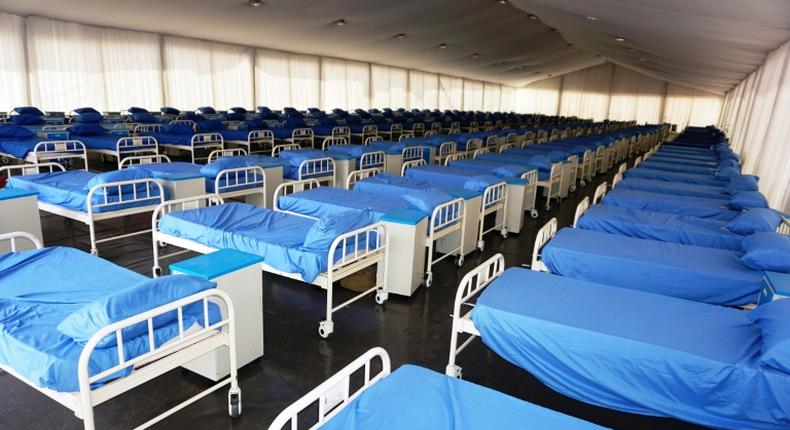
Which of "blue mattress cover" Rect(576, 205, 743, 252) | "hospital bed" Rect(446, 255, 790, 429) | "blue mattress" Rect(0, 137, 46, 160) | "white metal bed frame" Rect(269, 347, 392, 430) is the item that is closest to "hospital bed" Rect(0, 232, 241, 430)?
"white metal bed frame" Rect(269, 347, 392, 430)

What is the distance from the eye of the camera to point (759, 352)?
2391 mm

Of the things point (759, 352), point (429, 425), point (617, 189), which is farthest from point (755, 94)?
point (429, 425)

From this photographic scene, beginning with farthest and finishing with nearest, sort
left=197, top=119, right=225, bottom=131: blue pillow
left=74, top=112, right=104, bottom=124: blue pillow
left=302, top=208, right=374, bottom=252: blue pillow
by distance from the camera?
left=197, top=119, right=225, bottom=131: blue pillow
left=74, top=112, right=104, bottom=124: blue pillow
left=302, top=208, right=374, bottom=252: blue pillow

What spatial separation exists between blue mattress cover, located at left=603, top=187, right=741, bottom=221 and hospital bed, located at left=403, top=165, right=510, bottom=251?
1.32 meters

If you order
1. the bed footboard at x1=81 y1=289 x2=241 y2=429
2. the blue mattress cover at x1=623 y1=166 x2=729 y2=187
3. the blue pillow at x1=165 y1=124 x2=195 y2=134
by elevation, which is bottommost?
the bed footboard at x1=81 y1=289 x2=241 y2=429

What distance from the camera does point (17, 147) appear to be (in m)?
7.66

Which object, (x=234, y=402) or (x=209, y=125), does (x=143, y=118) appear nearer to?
(x=209, y=125)

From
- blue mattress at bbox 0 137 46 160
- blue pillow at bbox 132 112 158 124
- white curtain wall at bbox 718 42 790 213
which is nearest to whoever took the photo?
white curtain wall at bbox 718 42 790 213

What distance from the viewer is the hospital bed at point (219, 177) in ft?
18.5

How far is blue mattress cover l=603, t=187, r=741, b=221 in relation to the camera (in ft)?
18.7

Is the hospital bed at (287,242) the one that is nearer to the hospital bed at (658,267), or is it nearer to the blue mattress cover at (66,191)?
the blue mattress cover at (66,191)

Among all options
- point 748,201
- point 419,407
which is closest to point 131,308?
point 419,407

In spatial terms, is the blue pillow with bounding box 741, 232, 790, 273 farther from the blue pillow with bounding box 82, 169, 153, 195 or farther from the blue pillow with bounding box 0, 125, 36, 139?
the blue pillow with bounding box 0, 125, 36, 139

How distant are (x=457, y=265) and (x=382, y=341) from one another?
2.01 meters
